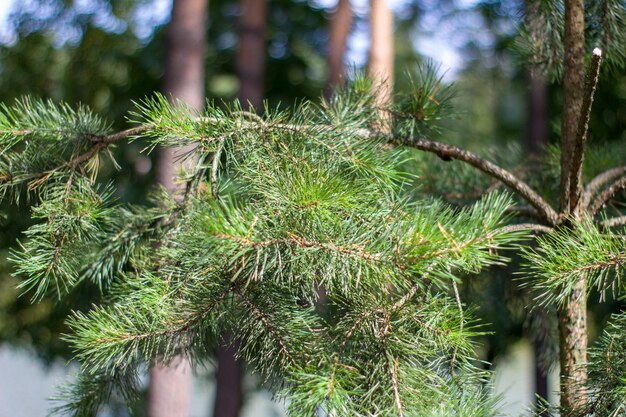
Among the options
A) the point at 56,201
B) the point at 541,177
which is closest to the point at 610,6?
the point at 541,177

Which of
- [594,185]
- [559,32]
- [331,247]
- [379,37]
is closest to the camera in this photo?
[331,247]

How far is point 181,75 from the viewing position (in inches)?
187

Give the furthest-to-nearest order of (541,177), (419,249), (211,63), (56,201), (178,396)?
(211,63)
(178,396)
(541,177)
(56,201)
(419,249)

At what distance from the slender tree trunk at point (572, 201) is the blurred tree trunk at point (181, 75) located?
2858mm

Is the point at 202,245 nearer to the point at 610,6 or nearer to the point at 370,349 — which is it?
the point at 370,349

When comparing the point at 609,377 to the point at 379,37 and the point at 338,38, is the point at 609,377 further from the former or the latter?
the point at 338,38

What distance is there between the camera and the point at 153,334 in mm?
1501

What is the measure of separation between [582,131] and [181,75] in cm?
349

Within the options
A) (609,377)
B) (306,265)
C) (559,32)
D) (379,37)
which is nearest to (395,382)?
(306,265)

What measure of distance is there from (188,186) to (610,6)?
4.27 feet

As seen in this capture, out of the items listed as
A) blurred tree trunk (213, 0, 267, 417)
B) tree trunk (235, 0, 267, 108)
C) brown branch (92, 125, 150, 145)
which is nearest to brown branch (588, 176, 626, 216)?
brown branch (92, 125, 150, 145)

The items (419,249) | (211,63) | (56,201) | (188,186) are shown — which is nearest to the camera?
(419,249)

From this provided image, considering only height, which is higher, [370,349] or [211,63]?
[211,63]

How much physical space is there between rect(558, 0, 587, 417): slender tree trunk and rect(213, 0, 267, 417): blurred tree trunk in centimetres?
411
